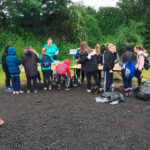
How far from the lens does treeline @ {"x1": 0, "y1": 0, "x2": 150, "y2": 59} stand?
15.8m

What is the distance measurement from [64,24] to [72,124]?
14157 millimetres

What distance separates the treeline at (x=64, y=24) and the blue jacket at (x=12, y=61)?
8447mm

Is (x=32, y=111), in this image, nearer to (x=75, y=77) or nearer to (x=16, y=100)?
(x=16, y=100)

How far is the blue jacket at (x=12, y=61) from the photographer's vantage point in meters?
7.00

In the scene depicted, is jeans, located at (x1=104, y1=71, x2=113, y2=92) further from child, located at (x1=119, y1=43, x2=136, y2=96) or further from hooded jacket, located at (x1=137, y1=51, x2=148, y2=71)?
hooded jacket, located at (x1=137, y1=51, x2=148, y2=71)

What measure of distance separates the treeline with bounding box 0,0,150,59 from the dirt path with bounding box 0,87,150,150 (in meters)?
9.93

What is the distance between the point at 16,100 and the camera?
6648 mm

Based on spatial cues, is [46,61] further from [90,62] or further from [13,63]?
[90,62]

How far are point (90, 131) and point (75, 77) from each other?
4256mm

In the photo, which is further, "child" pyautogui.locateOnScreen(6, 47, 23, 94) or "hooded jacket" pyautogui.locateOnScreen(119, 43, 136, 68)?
"child" pyautogui.locateOnScreen(6, 47, 23, 94)

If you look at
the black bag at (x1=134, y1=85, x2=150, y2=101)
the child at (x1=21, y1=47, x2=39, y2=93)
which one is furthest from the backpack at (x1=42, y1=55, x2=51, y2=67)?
the black bag at (x1=134, y1=85, x2=150, y2=101)

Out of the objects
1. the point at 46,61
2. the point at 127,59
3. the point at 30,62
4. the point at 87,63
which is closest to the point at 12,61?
the point at 30,62

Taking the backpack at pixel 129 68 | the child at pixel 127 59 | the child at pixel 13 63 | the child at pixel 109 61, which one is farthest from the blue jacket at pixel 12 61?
the backpack at pixel 129 68

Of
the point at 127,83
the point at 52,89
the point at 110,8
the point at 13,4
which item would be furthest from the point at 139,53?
the point at 110,8
